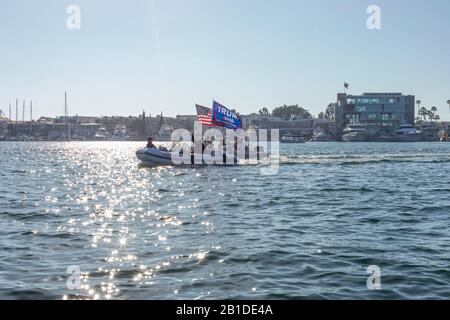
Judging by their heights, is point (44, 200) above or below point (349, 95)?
below

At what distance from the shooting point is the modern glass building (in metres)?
174

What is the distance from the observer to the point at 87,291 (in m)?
8.73

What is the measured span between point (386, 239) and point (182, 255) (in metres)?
4.84

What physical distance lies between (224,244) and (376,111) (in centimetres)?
16979

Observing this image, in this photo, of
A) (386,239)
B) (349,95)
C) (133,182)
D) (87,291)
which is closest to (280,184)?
(133,182)

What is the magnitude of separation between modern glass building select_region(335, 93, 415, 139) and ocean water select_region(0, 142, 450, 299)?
15582 cm

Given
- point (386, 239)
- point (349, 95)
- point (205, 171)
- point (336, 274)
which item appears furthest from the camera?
point (349, 95)

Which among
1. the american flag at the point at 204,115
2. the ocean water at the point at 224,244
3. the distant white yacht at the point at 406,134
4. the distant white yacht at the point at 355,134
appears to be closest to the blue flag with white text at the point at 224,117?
the american flag at the point at 204,115

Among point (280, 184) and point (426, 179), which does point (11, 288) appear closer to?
point (280, 184)

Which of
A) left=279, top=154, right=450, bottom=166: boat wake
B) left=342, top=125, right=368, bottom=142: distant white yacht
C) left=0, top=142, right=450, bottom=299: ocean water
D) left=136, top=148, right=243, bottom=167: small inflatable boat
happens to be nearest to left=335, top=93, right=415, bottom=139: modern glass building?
left=342, top=125, right=368, bottom=142: distant white yacht

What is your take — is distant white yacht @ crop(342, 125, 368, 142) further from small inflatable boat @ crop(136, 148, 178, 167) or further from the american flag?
small inflatable boat @ crop(136, 148, 178, 167)

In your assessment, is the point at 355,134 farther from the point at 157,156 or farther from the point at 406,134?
the point at 157,156

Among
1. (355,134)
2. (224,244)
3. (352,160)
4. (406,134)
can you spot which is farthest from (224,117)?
(406,134)

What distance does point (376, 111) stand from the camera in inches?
6865
